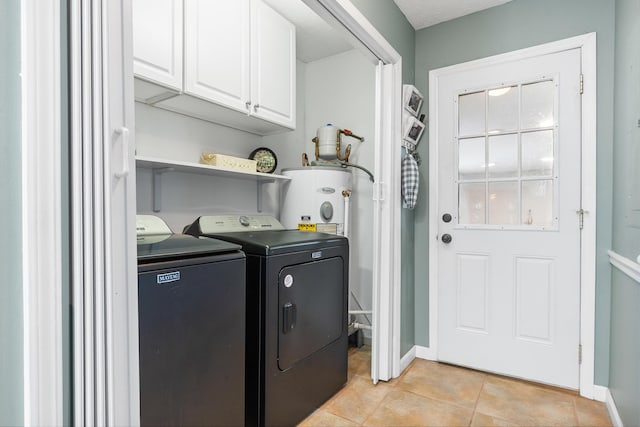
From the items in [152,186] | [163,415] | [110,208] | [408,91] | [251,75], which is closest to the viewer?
[110,208]

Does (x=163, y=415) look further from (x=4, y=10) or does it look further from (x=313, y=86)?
(x=313, y=86)

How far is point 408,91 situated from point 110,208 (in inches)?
82.6

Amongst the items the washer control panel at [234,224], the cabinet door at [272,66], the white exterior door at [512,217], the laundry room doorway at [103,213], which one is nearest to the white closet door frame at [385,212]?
the white exterior door at [512,217]

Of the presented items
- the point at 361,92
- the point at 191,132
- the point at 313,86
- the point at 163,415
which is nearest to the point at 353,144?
the point at 361,92

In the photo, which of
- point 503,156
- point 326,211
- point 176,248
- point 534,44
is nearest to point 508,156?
point 503,156

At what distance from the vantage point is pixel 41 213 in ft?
2.07

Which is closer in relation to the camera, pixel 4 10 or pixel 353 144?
pixel 4 10

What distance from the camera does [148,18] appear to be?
161 centimetres

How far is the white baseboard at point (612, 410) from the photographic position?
5.45ft

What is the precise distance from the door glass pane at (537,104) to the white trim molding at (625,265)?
2.80ft

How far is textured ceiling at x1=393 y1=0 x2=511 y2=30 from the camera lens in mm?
2244

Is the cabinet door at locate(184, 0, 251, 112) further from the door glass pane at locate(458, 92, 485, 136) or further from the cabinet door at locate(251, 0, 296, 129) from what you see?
the door glass pane at locate(458, 92, 485, 136)

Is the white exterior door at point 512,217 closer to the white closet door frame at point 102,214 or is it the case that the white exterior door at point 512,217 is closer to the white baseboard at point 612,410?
the white baseboard at point 612,410

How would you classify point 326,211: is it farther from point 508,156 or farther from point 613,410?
point 613,410
